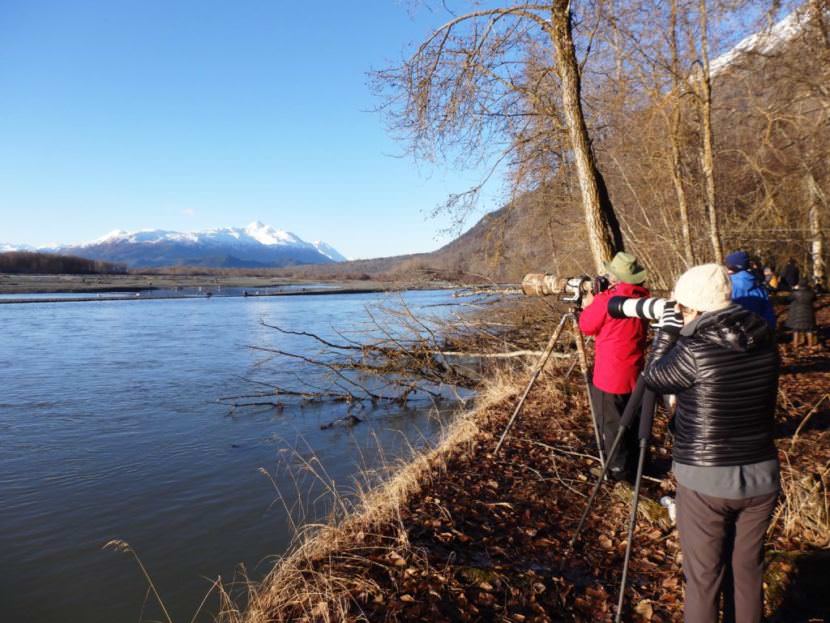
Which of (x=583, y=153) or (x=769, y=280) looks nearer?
(x=583, y=153)

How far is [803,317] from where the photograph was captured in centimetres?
899

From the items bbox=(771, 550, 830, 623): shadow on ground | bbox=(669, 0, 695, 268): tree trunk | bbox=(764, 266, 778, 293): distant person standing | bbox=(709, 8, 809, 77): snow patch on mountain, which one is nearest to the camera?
bbox=(771, 550, 830, 623): shadow on ground

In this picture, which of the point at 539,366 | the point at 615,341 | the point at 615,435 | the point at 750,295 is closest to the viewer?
the point at 615,341

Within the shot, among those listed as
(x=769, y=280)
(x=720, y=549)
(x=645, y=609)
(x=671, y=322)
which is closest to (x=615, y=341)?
(x=671, y=322)

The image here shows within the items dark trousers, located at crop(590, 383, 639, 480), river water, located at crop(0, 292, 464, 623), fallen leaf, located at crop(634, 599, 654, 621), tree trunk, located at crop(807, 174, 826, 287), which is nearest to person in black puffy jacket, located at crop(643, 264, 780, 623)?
fallen leaf, located at crop(634, 599, 654, 621)

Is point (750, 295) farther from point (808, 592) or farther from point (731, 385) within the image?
point (731, 385)

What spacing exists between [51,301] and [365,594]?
54.1 m

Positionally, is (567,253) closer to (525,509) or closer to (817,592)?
(525,509)

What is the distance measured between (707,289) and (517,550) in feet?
7.75

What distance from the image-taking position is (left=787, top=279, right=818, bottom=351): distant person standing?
8.82 metres

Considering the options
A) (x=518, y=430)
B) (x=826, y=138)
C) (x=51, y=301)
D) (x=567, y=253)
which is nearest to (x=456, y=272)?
(x=518, y=430)

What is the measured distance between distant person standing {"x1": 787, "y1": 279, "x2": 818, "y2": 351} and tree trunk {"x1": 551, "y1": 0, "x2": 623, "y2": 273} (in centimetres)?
430

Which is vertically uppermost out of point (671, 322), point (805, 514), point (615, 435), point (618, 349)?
point (671, 322)

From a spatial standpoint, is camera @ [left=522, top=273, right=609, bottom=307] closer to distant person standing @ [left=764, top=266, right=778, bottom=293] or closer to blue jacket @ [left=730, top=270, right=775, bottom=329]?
blue jacket @ [left=730, top=270, right=775, bottom=329]
